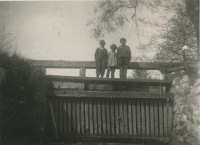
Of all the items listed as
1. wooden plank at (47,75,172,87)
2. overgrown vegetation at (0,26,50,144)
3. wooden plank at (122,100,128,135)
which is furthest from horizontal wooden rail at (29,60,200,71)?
wooden plank at (122,100,128,135)

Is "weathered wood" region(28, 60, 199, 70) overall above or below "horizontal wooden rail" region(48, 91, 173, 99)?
above

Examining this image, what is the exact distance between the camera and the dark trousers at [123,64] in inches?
310

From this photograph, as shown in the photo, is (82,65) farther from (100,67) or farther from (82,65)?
(100,67)

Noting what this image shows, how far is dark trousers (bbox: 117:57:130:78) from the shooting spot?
788cm

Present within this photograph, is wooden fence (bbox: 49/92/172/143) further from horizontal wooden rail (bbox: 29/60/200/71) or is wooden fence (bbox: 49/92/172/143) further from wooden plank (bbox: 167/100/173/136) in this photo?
horizontal wooden rail (bbox: 29/60/200/71)

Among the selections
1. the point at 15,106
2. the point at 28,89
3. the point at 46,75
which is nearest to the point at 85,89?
the point at 46,75

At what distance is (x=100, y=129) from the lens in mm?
7312

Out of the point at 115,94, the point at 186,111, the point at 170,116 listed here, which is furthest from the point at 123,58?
the point at 186,111

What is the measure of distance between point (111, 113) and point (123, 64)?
1592 millimetres

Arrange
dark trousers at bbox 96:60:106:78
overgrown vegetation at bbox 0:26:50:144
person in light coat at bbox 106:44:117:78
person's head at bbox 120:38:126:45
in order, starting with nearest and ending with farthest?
1. overgrown vegetation at bbox 0:26:50:144
2. dark trousers at bbox 96:60:106:78
3. person in light coat at bbox 106:44:117:78
4. person's head at bbox 120:38:126:45

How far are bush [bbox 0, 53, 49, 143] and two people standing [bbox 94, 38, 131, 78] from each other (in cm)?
186

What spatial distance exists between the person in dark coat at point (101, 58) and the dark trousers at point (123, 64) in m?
0.47

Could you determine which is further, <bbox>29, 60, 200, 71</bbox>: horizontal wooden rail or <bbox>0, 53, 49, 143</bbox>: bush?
<bbox>29, 60, 200, 71</bbox>: horizontal wooden rail

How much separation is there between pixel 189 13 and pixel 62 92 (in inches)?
196
